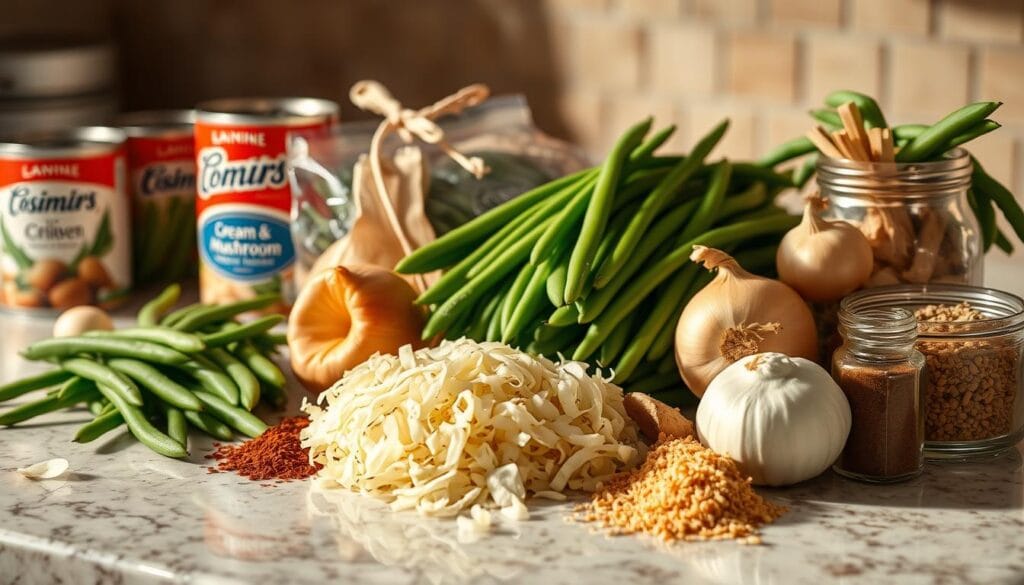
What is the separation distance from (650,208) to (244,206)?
569 millimetres

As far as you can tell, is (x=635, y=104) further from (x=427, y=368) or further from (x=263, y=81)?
(x=427, y=368)

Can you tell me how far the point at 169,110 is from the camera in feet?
8.90

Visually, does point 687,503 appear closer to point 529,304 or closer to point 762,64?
point 529,304

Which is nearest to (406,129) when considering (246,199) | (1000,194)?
(246,199)

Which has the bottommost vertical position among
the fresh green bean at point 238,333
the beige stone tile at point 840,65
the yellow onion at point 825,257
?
the fresh green bean at point 238,333

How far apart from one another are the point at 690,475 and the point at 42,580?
20.8 inches

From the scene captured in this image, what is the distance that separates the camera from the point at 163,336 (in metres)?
1.44

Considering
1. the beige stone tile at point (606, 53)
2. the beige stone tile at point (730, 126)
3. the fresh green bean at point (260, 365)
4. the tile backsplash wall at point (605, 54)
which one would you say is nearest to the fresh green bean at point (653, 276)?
the fresh green bean at point (260, 365)

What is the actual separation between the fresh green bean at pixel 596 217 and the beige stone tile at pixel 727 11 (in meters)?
0.68

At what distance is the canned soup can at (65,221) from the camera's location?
1724 mm

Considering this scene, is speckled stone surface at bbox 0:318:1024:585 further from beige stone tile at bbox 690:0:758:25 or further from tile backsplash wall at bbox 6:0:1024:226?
beige stone tile at bbox 690:0:758:25

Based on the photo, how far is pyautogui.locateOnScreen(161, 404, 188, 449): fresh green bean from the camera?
1.31 meters

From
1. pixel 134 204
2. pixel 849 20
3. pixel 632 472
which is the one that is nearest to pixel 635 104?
pixel 849 20

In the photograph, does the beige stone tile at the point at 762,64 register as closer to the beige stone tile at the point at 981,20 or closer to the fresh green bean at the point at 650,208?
the beige stone tile at the point at 981,20
